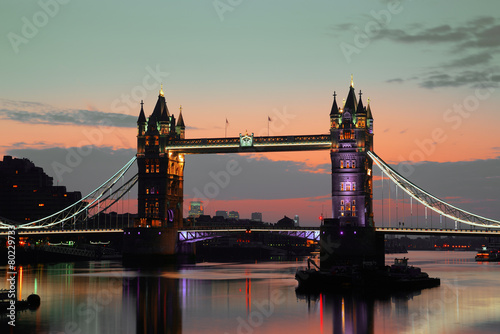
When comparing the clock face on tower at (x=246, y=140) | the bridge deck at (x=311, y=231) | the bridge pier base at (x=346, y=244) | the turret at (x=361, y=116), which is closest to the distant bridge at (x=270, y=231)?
the bridge deck at (x=311, y=231)

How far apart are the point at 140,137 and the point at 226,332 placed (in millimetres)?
91765

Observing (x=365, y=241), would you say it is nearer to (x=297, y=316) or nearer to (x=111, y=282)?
(x=111, y=282)

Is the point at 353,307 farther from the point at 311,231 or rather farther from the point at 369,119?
the point at 369,119

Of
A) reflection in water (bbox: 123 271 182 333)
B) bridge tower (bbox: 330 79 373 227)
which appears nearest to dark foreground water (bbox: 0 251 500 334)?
reflection in water (bbox: 123 271 182 333)

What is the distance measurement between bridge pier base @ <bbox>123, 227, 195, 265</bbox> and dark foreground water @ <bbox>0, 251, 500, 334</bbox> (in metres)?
40.1

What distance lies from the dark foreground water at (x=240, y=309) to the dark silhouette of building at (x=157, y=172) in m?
45.1

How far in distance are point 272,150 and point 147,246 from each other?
28.5 m

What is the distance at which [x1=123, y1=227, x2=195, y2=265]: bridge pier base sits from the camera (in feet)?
430

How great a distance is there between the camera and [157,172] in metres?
136

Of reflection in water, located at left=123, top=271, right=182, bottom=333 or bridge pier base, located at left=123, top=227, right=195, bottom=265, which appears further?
bridge pier base, located at left=123, top=227, right=195, bottom=265

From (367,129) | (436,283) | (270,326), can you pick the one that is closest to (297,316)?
(270,326)

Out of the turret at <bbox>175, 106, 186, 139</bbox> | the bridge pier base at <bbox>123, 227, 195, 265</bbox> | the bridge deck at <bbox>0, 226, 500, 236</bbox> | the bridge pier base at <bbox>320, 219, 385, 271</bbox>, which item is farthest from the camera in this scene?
the turret at <bbox>175, 106, 186, 139</bbox>

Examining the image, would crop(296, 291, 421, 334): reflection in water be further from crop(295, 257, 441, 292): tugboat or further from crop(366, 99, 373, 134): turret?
crop(366, 99, 373, 134): turret

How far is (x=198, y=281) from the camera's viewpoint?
9362cm
